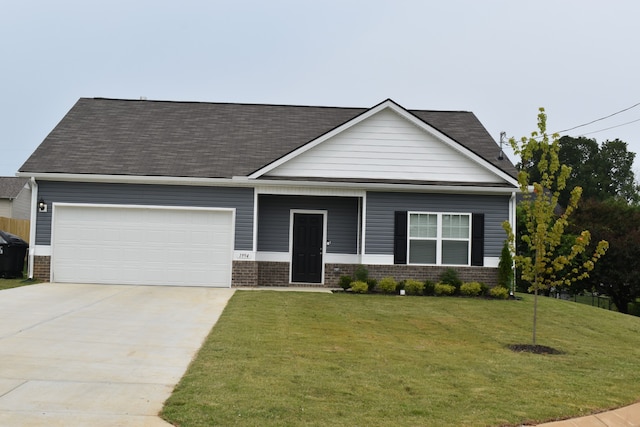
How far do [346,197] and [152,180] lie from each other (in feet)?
18.0

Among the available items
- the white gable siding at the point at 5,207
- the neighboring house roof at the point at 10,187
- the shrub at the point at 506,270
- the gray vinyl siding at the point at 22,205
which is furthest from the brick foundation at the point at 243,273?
the white gable siding at the point at 5,207

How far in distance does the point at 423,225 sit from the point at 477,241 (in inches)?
60.9

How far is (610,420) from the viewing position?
6.16m

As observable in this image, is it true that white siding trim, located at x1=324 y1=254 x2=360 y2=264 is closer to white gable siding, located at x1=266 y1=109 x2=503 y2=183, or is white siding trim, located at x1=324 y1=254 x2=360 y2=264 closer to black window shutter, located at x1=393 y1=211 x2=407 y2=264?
→ black window shutter, located at x1=393 y1=211 x2=407 y2=264

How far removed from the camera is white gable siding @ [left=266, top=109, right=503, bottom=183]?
17.1m

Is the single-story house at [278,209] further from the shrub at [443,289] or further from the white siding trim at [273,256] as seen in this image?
the shrub at [443,289]

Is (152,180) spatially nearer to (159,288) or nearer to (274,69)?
(159,288)

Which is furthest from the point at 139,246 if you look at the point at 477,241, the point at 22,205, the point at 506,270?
the point at 22,205

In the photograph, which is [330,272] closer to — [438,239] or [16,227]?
[438,239]

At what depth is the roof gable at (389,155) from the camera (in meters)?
17.1

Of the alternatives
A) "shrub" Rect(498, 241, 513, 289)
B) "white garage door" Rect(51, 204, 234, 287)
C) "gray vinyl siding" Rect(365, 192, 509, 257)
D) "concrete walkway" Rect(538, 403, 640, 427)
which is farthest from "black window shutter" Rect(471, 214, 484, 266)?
"concrete walkway" Rect(538, 403, 640, 427)

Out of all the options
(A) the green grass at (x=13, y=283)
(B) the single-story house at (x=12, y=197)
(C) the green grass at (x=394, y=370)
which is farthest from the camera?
(B) the single-story house at (x=12, y=197)

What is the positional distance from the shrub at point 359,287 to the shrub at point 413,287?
1.09m

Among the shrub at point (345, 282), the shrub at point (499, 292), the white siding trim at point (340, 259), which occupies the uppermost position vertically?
the white siding trim at point (340, 259)
